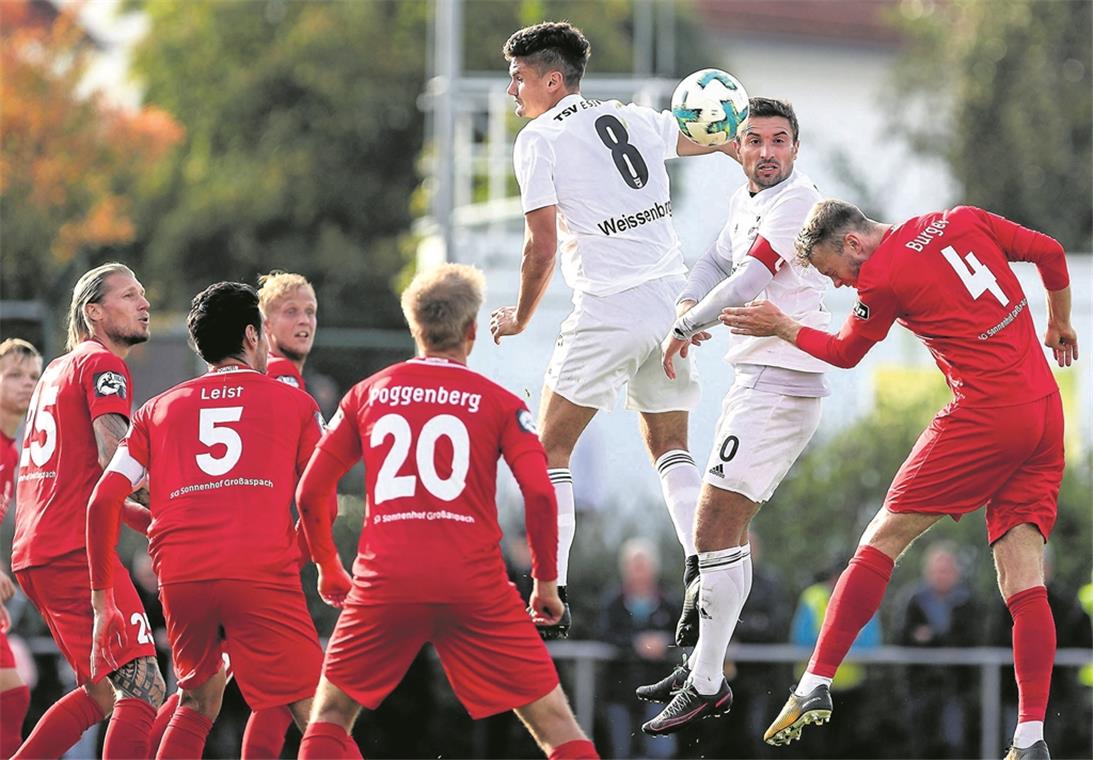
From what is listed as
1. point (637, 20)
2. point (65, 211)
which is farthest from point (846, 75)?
point (65, 211)

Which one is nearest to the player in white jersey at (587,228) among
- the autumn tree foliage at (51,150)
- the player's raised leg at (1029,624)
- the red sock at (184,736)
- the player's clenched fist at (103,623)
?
the red sock at (184,736)

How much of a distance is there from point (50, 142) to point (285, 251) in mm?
7947

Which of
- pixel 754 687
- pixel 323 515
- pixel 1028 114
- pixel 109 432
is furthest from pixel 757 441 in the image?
pixel 1028 114

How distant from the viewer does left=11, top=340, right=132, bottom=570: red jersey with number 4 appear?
889cm


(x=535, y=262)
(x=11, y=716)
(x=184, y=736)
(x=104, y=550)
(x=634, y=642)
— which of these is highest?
(x=535, y=262)

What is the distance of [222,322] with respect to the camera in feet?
27.5

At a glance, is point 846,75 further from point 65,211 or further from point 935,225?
point 935,225

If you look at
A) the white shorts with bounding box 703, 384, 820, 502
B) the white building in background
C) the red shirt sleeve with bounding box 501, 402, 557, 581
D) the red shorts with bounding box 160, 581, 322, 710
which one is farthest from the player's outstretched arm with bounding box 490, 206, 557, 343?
the red shorts with bounding box 160, 581, 322, 710

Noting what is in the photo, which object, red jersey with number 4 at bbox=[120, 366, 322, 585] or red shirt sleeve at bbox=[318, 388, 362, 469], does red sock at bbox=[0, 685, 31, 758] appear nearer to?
red jersey with number 4 at bbox=[120, 366, 322, 585]

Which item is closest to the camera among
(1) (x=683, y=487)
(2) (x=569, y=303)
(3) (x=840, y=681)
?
(1) (x=683, y=487)

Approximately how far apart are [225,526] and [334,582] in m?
0.54

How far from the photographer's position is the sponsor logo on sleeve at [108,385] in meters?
8.81

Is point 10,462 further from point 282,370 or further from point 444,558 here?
point 444,558

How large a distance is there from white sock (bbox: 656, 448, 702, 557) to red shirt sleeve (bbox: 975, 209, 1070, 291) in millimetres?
1966
